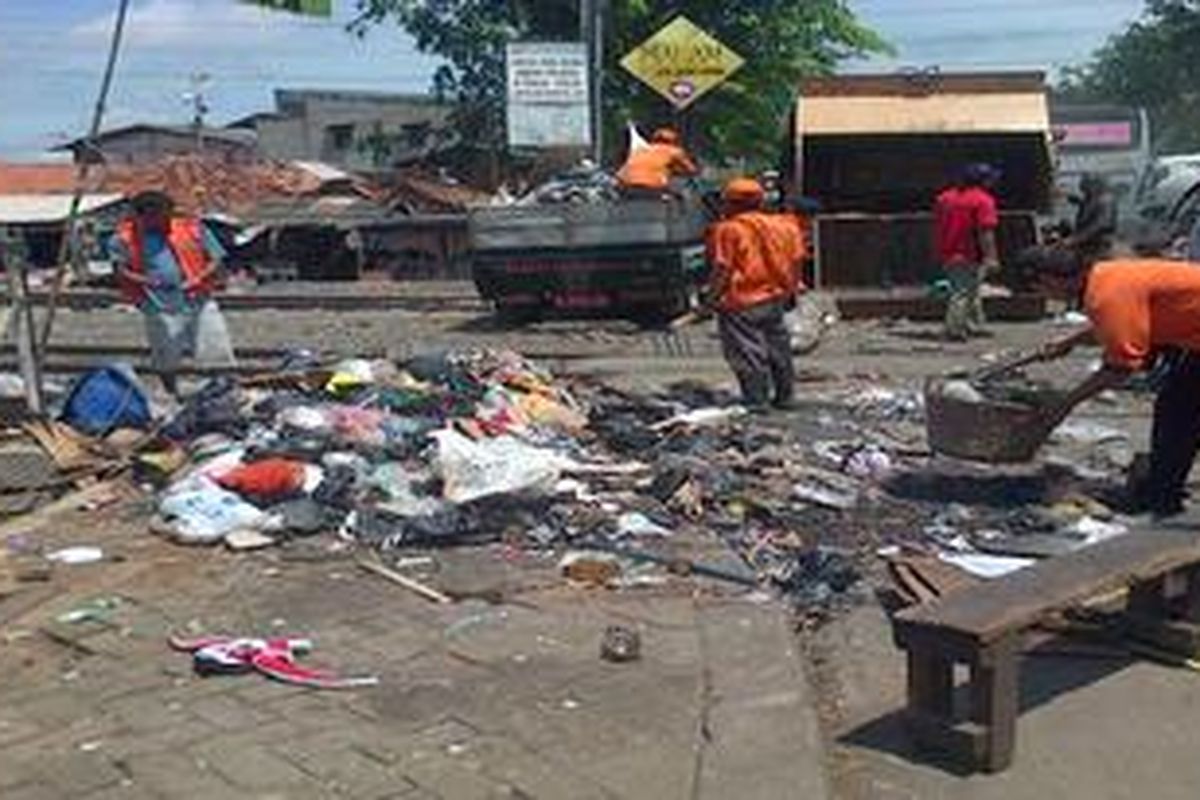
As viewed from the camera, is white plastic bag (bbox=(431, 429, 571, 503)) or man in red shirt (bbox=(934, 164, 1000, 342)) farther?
man in red shirt (bbox=(934, 164, 1000, 342))

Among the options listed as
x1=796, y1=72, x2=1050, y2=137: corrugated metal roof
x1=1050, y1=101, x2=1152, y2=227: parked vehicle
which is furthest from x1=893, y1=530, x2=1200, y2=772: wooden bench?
x1=1050, y1=101, x2=1152, y2=227: parked vehicle

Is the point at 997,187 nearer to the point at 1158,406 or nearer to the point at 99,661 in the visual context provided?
the point at 1158,406

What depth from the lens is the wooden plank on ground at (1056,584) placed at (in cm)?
550

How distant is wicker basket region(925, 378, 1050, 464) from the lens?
9.12 m

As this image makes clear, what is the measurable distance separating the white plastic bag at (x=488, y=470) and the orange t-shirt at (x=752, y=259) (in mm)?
3285

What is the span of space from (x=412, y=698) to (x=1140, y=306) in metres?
3.50

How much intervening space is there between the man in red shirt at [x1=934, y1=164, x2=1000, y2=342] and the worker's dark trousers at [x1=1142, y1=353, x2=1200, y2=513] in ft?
29.4

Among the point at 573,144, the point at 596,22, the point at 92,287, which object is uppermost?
the point at 596,22

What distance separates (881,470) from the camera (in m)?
9.98

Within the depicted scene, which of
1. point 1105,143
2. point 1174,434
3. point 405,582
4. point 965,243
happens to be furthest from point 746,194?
point 1105,143

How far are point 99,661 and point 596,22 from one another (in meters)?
21.0

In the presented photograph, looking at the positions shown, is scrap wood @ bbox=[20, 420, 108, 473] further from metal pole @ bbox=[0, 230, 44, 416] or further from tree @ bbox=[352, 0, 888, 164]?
tree @ bbox=[352, 0, 888, 164]

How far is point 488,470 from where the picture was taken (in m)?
8.91

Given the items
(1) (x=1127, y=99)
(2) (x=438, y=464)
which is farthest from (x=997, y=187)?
(1) (x=1127, y=99)
